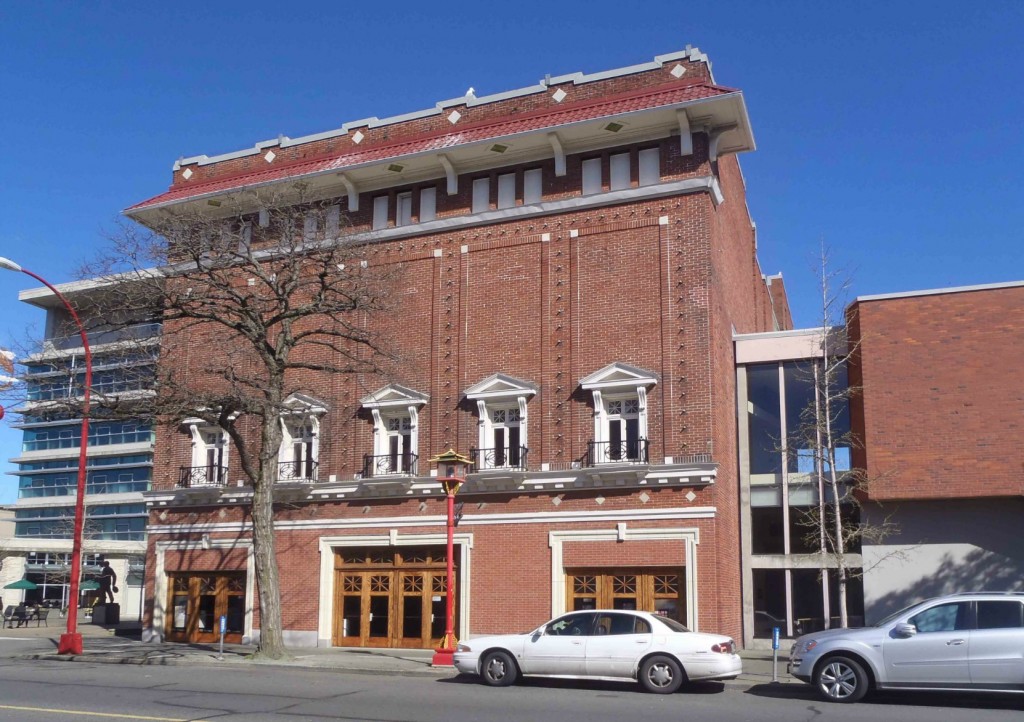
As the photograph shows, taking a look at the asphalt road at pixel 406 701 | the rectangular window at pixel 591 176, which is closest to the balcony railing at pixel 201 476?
the asphalt road at pixel 406 701

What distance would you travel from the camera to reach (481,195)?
28.0 metres

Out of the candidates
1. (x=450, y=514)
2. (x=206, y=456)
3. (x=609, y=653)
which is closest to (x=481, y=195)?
(x=450, y=514)

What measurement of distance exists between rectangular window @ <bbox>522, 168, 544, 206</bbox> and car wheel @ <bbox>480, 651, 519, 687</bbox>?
1328cm

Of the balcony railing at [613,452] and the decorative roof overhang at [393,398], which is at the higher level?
the decorative roof overhang at [393,398]

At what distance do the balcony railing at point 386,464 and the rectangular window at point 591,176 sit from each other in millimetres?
8367

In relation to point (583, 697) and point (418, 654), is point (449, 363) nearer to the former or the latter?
point (418, 654)

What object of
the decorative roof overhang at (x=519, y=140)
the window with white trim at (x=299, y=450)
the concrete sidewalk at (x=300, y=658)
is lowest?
the concrete sidewalk at (x=300, y=658)

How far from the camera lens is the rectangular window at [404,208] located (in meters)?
28.8

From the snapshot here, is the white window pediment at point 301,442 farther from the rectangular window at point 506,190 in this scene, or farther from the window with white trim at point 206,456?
the rectangular window at point 506,190

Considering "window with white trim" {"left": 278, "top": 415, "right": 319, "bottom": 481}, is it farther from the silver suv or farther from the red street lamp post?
the silver suv

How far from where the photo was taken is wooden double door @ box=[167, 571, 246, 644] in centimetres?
2920

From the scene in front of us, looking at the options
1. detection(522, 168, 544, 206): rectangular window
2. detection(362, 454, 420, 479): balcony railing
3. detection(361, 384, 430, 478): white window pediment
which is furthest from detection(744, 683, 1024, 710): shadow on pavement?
detection(522, 168, 544, 206): rectangular window

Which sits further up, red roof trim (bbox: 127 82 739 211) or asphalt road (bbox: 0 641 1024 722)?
red roof trim (bbox: 127 82 739 211)

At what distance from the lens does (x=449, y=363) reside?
27297 mm
